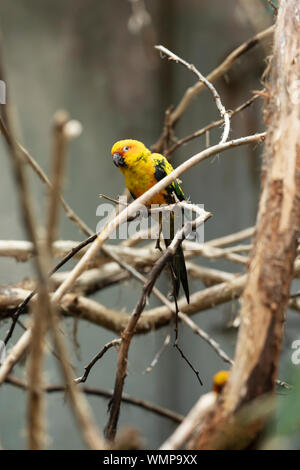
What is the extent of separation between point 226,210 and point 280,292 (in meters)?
2.02

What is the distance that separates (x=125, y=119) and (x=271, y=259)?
2.07 m

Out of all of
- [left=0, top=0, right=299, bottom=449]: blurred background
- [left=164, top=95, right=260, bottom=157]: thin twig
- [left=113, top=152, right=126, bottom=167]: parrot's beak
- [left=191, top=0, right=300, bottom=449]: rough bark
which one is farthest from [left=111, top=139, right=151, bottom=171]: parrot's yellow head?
[left=0, top=0, right=299, bottom=449]: blurred background

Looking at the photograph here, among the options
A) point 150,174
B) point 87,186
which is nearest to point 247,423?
point 150,174

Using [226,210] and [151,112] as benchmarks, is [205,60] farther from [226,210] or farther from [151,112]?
[226,210]

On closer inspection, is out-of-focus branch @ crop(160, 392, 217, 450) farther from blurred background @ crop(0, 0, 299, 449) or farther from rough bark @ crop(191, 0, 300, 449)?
blurred background @ crop(0, 0, 299, 449)

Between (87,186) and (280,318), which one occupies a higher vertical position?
(87,186)

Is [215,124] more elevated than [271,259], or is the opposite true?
[215,124]

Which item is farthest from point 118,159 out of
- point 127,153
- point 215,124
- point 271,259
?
point 271,259

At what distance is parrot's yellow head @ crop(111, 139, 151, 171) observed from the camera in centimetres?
136

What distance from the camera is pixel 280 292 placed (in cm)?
67

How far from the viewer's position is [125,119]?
8.61ft

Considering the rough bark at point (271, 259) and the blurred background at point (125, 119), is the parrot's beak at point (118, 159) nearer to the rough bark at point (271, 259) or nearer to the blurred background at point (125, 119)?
the rough bark at point (271, 259)

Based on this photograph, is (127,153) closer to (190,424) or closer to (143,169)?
(143,169)

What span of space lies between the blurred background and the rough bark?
1296 mm
